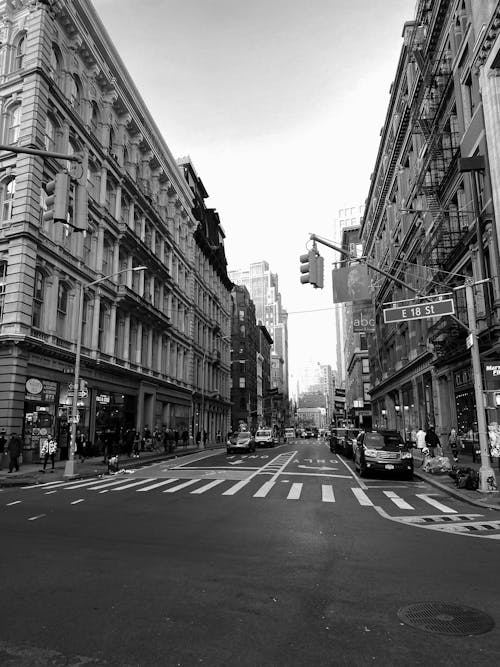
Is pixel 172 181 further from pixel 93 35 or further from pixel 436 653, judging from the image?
pixel 436 653

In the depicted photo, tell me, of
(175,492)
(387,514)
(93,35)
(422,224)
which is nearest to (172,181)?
(93,35)

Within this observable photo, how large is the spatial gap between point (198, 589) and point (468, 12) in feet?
108

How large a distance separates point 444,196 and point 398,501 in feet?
80.2

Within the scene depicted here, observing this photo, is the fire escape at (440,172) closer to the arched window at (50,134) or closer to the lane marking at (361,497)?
the lane marking at (361,497)

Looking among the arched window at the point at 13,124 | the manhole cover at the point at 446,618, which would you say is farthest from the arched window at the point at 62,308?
the manhole cover at the point at 446,618

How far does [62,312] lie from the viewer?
103 ft

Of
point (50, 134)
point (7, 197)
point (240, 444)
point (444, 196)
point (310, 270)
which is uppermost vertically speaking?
point (50, 134)

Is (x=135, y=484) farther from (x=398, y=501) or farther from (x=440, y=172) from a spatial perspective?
(x=440, y=172)

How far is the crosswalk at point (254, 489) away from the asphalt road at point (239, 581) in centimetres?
96

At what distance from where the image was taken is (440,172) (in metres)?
34.3

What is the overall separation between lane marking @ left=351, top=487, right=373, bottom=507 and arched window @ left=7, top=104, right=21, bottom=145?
87.6ft

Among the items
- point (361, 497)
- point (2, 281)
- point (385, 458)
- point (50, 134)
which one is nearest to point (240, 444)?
point (385, 458)

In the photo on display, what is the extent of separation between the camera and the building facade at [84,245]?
27359 mm

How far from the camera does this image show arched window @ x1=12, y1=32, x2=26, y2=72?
30.4 meters
